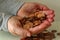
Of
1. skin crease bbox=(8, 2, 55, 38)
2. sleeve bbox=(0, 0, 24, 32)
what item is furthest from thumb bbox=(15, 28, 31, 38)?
sleeve bbox=(0, 0, 24, 32)

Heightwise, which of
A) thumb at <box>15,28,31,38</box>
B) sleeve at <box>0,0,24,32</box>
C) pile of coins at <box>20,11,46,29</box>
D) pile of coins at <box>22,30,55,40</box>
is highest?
sleeve at <box>0,0,24,32</box>

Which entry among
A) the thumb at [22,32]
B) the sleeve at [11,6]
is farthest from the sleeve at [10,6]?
the thumb at [22,32]

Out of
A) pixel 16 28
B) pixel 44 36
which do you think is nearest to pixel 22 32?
pixel 16 28

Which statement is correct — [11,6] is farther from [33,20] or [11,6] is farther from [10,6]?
[33,20]

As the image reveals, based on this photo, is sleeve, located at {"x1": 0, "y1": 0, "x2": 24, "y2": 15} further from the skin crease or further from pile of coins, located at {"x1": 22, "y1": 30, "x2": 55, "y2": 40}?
pile of coins, located at {"x1": 22, "y1": 30, "x2": 55, "y2": 40}

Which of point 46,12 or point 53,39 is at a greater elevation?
point 46,12

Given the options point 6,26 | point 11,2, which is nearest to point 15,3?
point 11,2

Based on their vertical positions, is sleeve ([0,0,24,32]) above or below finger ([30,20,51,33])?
above

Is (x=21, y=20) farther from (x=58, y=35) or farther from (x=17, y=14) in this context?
(x=58, y=35)
